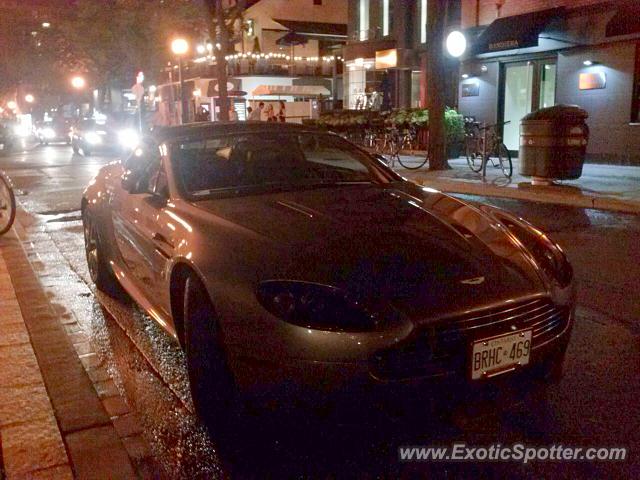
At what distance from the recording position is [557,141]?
11672 millimetres

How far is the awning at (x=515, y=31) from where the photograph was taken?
1664 centimetres

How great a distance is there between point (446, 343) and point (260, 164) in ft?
7.25

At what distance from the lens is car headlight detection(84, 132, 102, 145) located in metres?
28.0

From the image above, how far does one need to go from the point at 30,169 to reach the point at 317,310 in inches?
811

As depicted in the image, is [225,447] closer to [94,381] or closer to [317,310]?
[317,310]

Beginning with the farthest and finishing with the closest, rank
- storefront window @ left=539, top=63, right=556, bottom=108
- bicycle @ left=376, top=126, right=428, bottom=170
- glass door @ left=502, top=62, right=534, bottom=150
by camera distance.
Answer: glass door @ left=502, top=62, right=534, bottom=150
storefront window @ left=539, top=63, right=556, bottom=108
bicycle @ left=376, top=126, right=428, bottom=170

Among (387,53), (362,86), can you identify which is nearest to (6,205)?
(387,53)

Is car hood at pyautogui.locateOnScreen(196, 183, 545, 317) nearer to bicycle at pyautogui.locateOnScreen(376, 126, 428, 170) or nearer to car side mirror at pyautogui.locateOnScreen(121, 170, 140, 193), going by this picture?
car side mirror at pyautogui.locateOnScreen(121, 170, 140, 193)

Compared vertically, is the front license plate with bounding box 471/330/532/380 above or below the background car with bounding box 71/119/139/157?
below

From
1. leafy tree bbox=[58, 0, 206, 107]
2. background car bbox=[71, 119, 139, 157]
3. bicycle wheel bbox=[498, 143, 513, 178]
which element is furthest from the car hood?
leafy tree bbox=[58, 0, 206, 107]

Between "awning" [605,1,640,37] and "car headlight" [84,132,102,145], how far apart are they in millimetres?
20266

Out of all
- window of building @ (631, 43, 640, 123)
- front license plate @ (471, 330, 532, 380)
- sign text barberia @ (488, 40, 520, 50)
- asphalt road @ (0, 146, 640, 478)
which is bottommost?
asphalt road @ (0, 146, 640, 478)

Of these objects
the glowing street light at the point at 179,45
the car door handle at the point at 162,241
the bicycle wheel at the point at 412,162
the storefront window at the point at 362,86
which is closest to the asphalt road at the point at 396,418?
the car door handle at the point at 162,241

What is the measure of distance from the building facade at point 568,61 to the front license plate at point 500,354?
14.1 meters
